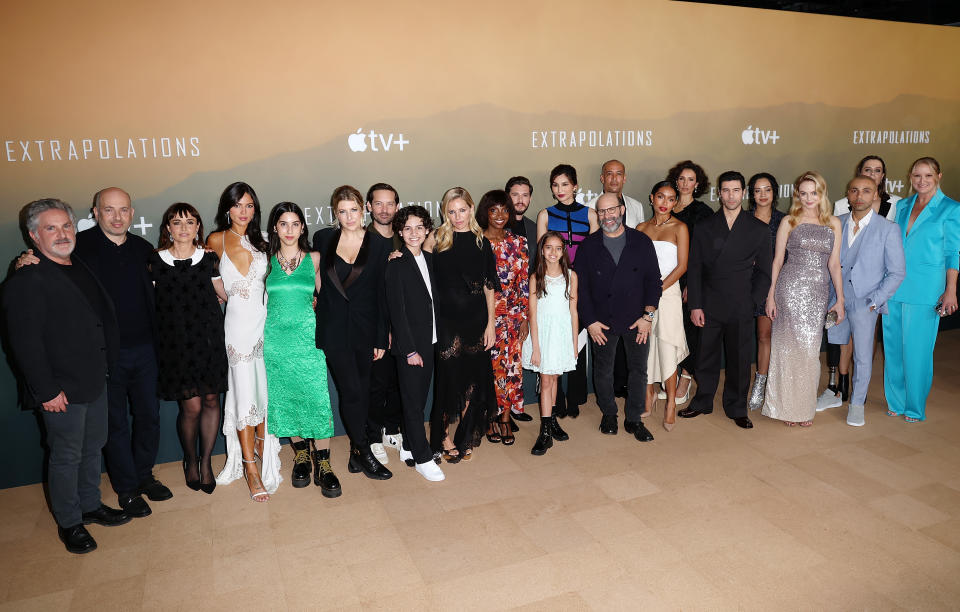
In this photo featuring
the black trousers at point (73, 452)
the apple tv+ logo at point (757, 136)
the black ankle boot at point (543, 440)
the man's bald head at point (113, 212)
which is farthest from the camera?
the apple tv+ logo at point (757, 136)

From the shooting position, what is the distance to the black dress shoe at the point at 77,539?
3062 mm

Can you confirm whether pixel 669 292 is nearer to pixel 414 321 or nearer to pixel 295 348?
pixel 414 321

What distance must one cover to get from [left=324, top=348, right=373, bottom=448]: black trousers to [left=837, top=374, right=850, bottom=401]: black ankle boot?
3665mm

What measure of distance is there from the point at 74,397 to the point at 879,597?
3714 mm

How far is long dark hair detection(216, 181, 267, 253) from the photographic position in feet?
11.2

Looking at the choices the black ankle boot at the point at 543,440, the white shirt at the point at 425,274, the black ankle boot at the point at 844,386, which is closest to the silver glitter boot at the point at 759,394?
the black ankle boot at the point at 844,386

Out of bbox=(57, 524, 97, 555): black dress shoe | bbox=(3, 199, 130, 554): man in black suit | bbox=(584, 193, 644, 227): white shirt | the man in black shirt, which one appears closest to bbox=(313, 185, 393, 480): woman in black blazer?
the man in black shirt

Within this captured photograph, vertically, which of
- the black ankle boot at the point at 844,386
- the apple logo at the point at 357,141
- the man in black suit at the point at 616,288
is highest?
the apple logo at the point at 357,141

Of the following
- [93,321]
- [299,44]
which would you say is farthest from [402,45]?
[93,321]

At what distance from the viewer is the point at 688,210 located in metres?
4.73

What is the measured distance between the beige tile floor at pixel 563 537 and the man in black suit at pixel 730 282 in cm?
54

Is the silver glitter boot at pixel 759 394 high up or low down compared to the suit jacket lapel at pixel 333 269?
down

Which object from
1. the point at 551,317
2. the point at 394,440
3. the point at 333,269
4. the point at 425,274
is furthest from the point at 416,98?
the point at 394,440

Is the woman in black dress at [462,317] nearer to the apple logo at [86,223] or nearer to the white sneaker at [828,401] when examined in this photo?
the apple logo at [86,223]
